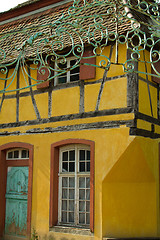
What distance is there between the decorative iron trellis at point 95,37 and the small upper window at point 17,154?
199 cm

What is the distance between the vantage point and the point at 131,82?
8.36 meters

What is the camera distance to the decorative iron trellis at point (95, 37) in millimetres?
6344

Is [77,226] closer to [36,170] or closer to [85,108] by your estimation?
[36,170]

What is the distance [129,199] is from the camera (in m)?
8.31

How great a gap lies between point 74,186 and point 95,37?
3.87m

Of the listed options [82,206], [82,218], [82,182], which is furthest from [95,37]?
[82,218]

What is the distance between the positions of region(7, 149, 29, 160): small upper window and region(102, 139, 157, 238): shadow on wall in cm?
301

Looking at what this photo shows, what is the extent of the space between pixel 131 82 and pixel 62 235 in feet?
13.7

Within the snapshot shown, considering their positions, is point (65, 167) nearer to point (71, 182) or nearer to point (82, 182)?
point (71, 182)

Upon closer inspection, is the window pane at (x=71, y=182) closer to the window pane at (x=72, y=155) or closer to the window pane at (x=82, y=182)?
the window pane at (x=82, y=182)

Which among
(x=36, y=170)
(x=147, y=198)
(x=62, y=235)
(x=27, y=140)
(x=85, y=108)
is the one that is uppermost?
(x=85, y=108)

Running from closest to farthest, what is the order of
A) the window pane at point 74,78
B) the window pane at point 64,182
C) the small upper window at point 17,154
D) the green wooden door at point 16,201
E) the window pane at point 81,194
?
the window pane at point 81,194, the window pane at point 64,182, the window pane at point 74,78, the green wooden door at point 16,201, the small upper window at point 17,154

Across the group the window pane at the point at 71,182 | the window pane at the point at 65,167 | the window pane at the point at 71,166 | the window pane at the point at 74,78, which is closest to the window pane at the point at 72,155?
the window pane at the point at 71,166

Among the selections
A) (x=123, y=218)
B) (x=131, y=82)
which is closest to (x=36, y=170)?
(x=123, y=218)
